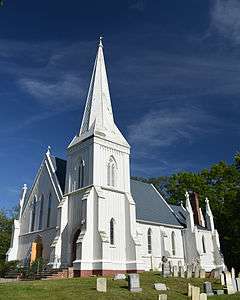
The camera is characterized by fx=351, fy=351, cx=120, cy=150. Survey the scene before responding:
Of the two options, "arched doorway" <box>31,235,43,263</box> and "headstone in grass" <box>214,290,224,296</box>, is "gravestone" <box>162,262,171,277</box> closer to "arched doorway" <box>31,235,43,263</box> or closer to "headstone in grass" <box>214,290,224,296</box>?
"headstone in grass" <box>214,290,224,296</box>

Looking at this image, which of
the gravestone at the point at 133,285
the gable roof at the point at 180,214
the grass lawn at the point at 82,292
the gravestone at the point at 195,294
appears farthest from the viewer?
the gable roof at the point at 180,214

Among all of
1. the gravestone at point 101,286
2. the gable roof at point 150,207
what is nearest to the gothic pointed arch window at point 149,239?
the gable roof at point 150,207

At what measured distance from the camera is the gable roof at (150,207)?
123 ft

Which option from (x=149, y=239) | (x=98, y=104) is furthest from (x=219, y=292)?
(x=98, y=104)

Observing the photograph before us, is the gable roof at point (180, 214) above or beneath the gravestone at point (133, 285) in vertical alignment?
above

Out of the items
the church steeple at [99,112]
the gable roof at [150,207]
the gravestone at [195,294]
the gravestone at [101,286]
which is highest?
the church steeple at [99,112]

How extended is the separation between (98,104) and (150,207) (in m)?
12.8

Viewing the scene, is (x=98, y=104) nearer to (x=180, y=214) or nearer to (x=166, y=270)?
(x=180, y=214)

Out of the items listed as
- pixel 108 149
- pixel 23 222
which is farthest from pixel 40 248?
pixel 108 149

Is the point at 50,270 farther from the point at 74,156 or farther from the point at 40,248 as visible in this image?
the point at 74,156

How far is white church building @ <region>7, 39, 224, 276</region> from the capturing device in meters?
29.8

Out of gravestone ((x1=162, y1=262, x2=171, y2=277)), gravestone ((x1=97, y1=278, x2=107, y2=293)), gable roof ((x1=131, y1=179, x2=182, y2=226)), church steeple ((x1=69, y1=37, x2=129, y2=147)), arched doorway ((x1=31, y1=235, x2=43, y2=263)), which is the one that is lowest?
gravestone ((x1=97, y1=278, x2=107, y2=293))

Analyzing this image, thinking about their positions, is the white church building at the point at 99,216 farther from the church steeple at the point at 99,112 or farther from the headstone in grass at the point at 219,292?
the headstone in grass at the point at 219,292

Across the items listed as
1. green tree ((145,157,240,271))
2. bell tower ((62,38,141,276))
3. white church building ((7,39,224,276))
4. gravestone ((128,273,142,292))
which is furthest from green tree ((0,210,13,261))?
gravestone ((128,273,142,292))
